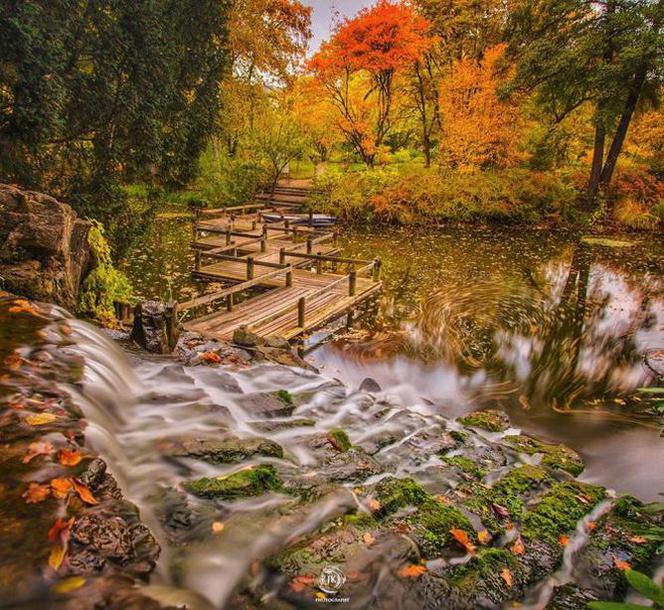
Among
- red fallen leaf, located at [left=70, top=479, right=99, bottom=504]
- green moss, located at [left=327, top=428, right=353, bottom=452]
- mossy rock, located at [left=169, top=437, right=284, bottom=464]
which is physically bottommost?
green moss, located at [left=327, top=428, right=353, bottom=452]

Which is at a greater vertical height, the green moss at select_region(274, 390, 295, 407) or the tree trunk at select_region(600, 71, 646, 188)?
the tree trunk at select_region(600, 71, 646, 188)

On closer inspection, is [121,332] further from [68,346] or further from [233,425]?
[233,425]

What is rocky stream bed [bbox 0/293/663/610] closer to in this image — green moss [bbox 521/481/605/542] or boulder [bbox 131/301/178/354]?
green moss [bbox 521/481/605/542]

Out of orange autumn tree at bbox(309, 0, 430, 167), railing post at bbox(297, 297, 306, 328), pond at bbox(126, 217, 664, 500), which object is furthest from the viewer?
orange autumn tree at bbox(309, 0, 430, 167)

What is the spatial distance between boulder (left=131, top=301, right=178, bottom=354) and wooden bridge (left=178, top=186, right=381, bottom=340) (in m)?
1.44

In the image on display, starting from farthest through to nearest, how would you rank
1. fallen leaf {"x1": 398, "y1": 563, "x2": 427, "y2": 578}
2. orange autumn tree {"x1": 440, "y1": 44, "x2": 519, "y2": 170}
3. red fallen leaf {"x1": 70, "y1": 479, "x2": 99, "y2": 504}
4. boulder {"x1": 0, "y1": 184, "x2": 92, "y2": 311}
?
orange autumn tree {"x1": 440, "y1": 44, "x2": 519, "y2": 170} → boulder {"x1": 0, "y1": 184, "x2": 92, "y2": 311} → fallen leaf {"x1": 398, "y1": 563, "x2": 427, "y2": 578} → red fallen leaf {"x1": 70, "y1": 479, "x2": 99, "y2": 504}

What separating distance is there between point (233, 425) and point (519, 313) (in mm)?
9775

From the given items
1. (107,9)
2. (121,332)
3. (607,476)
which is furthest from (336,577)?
(107,9)

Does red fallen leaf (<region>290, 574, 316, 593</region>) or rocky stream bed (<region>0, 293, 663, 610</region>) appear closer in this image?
rocky stream bed (<region>0, 293, 663, 610</region>)

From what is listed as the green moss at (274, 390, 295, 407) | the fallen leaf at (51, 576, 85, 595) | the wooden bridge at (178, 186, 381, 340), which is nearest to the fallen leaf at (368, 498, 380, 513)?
the green moss at (274, 390, 295, 407)

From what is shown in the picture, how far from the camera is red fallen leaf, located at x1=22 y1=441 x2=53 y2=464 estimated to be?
323 cm

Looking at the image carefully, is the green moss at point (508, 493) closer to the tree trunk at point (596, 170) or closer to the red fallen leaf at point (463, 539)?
the red fallen leaf at point (463, 539)

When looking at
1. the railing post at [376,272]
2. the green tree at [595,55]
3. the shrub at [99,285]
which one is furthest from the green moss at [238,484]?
the green tree at [595,55]

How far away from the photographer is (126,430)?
4.70 m
